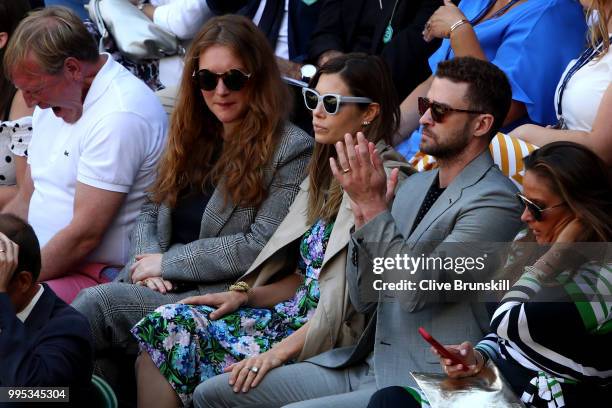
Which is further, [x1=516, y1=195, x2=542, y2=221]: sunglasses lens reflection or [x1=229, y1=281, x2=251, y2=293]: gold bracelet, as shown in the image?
[x1=229, y1=281, x2=251, y2=293]: gold bracelet

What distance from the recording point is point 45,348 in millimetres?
3770

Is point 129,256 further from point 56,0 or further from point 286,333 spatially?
point 56,0

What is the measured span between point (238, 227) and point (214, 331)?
2.08ft

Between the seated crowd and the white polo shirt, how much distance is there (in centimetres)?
1

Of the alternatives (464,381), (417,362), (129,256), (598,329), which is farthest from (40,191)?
(598,329)

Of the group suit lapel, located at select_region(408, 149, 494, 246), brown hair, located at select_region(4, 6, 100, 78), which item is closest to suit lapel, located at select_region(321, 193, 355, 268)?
suit lapel, located at select_region(408, 149, 494, 246)

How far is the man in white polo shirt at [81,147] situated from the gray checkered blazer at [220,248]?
1.35 ft

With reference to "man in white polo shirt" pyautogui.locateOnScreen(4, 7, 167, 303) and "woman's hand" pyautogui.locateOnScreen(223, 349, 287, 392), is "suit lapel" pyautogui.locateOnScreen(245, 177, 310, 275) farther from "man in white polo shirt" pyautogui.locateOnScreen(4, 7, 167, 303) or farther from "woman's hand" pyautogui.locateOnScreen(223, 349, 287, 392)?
"man in white polo shirt" pyautogui.locateOnScreen(4, 7, 167, 303)

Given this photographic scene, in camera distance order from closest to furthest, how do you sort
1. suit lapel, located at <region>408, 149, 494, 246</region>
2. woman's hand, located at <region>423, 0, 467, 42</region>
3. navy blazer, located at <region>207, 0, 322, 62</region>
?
suit lapel, located at <region>408, 149, 494, 246</region>
woman's hand, located at <region>423, 0, 467, 42</region>
navy blazer, located at <region>207, 0, 322, 62</region>

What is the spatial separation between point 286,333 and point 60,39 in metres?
1.89

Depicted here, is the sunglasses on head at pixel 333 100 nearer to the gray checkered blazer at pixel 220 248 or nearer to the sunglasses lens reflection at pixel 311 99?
the sunglasses lens reflection at pixel 311 99

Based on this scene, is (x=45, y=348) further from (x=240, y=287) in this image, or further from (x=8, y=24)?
(x=8, y=24)

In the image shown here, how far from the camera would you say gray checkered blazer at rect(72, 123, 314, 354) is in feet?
15.7

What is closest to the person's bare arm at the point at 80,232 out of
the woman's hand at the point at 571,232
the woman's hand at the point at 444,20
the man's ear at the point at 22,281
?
the man's ear at the point at 22,281
